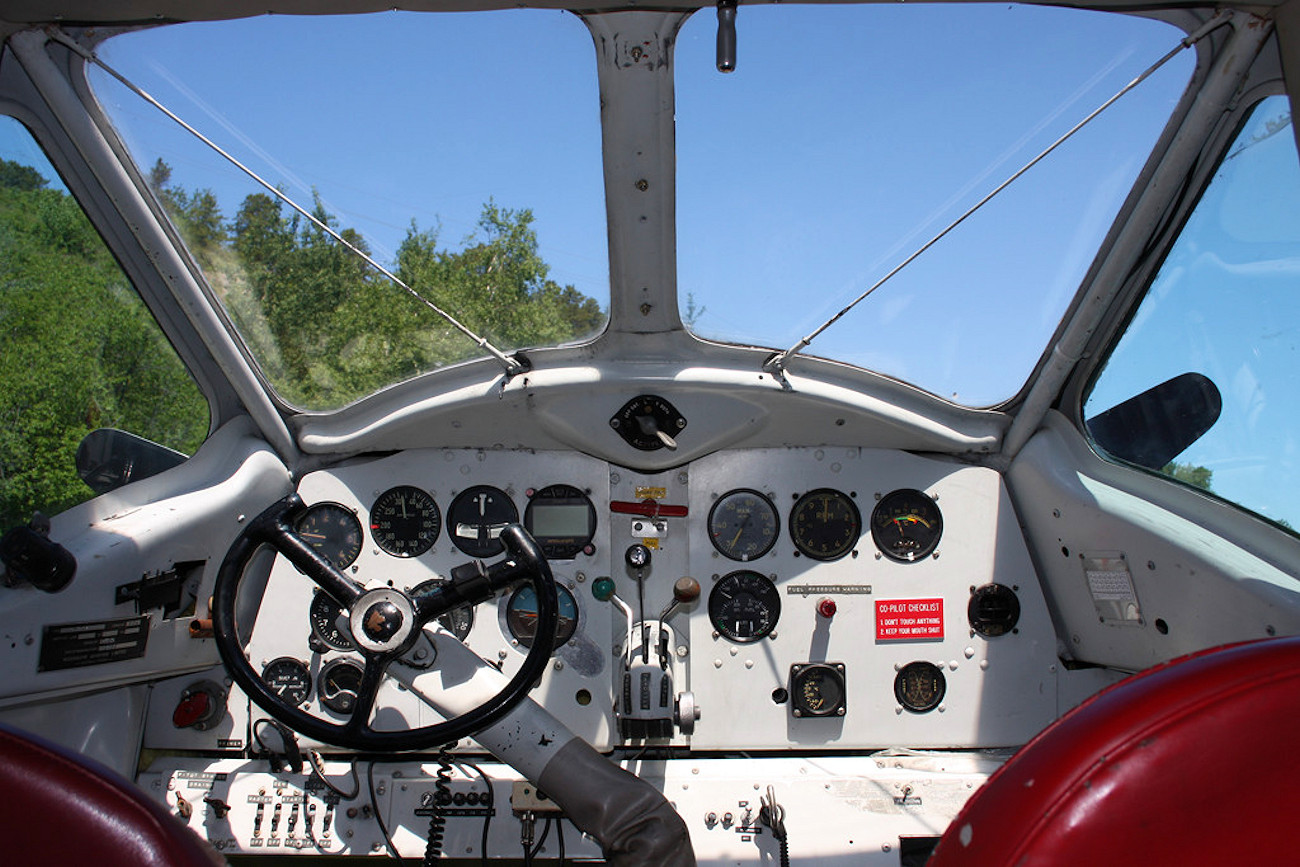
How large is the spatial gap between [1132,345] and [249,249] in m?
2.46

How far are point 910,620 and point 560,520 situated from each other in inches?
46.0

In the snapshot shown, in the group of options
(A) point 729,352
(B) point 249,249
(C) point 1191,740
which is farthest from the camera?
(A) point 729,352

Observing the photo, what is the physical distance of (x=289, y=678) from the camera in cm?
290

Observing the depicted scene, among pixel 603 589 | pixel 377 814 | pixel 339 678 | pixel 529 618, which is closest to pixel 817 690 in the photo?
pixel 603 589

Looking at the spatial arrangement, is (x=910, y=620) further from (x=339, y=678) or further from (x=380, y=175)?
(x=380, y=175)

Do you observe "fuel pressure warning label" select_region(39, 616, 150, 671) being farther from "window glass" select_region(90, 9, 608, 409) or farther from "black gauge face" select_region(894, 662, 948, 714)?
"black gauge face" select_region(894, 662, 948, 714)

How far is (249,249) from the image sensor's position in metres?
2.55

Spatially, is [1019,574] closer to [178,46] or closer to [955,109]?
[955,109]

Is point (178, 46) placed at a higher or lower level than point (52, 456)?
higher

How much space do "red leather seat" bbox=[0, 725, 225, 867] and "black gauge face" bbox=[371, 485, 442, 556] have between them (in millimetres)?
2145

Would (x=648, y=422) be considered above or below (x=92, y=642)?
above

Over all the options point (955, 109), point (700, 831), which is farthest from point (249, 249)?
point (700, 831)

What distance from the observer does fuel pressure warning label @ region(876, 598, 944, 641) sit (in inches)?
116

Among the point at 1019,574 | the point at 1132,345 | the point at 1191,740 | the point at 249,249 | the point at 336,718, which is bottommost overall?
the point at 1191,740
